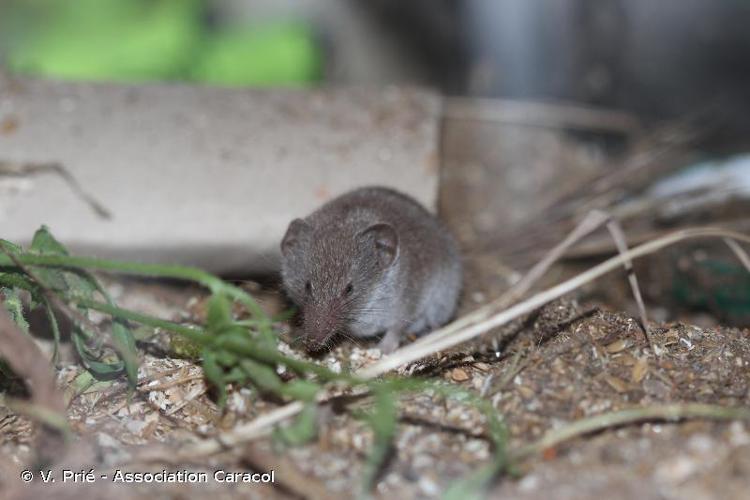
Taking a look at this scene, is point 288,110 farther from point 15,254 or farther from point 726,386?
point 726,386

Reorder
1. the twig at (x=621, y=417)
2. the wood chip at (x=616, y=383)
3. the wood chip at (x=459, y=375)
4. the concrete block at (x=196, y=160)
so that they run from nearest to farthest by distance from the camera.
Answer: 1. the twig at (x=621, y=417)
2. the wood chip at (x=616, y=383)
3. the wood chip at (x=459, y=375)
4. the concrete block at (x=196, y=160)

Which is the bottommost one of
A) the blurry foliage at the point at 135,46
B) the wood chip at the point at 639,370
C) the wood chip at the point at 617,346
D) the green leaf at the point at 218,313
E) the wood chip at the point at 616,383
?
the wood chip at the point at 616,383

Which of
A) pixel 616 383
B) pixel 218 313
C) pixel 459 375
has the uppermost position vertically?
pixel 218 313

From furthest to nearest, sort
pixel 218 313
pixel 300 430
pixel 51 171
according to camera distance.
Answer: pixel 51 171
pixel 218 313
pixel 300 430

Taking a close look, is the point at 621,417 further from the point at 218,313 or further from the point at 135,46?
the point at 135,46

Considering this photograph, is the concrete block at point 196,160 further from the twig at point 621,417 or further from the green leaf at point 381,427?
the twig at point 621,417

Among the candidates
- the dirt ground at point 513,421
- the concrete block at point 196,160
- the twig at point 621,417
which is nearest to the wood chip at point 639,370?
the dirt ground at point 513,421

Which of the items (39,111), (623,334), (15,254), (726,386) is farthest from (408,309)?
(39,111)

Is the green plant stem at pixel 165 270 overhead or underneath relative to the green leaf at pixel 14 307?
overhead

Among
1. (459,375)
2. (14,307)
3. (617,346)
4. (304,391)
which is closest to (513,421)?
(459,375)
